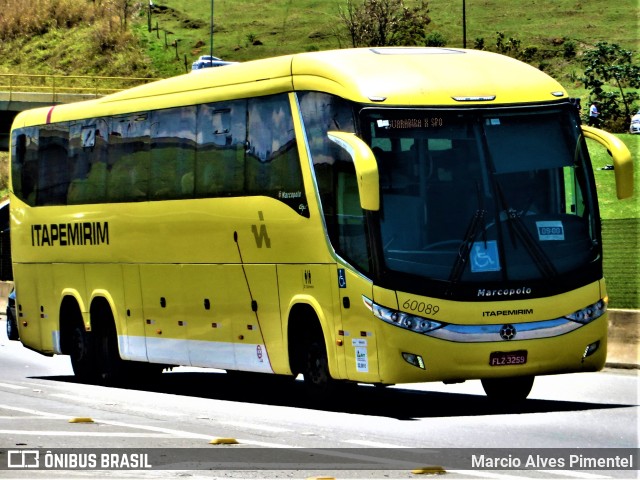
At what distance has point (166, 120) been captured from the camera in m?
20.6

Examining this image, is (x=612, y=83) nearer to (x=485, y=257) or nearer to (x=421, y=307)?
(x=485, y=257)

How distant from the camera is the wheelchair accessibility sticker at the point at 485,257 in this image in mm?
15953

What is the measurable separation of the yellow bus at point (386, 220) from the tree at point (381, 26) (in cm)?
6711

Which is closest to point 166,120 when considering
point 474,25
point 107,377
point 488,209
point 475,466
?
point 107,377

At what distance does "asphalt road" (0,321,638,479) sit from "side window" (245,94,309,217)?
89.2 inches

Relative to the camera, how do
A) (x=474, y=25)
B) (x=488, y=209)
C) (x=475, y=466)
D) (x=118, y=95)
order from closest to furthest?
(x=475, y=466)
(x=488, y=209)
(x=118, y=95)
(x=474, y=25)

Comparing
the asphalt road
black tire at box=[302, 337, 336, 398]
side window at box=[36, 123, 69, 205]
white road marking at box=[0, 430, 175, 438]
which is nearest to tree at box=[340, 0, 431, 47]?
side window at box=[36, 123, 69, 205]

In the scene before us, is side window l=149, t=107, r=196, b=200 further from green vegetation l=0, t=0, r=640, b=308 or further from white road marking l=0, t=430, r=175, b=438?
green vegetation l=0, t=0, r=640, b=308

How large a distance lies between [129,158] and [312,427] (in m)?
7.20

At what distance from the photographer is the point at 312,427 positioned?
15.5 m

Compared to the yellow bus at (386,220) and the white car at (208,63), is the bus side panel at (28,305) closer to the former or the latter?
the yellow bus at (386,220)

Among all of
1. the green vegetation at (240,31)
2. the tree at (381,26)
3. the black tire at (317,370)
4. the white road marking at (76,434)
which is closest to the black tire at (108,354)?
the black tire at (317,370)

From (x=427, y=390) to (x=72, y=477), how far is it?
30.6ft

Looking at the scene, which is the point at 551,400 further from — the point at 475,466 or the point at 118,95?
the point at 118,95
